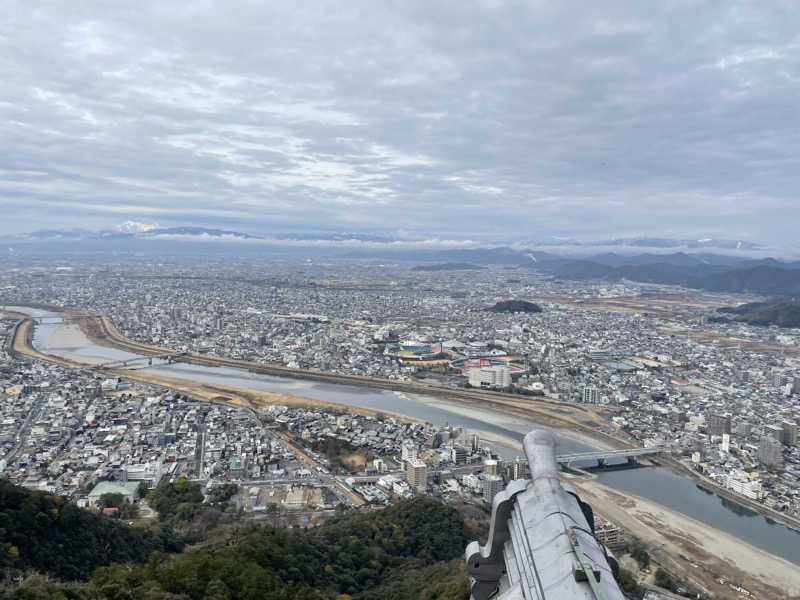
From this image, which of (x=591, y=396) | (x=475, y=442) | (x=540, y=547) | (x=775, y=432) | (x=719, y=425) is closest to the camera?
(x=540, y=547)

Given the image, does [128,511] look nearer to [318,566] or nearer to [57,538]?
[57,538]

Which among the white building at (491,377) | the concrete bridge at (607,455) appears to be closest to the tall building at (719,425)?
the concrete bridge at (607,455)

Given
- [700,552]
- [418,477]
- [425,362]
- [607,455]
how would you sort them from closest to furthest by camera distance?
[700,552]
[418,477]
[607,455]
[425,362]

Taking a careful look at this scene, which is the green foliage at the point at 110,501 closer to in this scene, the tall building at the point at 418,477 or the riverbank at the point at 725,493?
the tall building at the point at 418,477

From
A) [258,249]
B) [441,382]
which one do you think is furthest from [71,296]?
[258,249]

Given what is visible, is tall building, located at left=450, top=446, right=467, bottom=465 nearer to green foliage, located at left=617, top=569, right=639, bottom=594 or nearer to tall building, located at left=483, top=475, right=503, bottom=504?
tall building, located at left=483, top=475, right=503, bottom=504

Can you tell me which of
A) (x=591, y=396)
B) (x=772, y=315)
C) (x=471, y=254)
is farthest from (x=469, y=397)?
(x=471, y=254)
